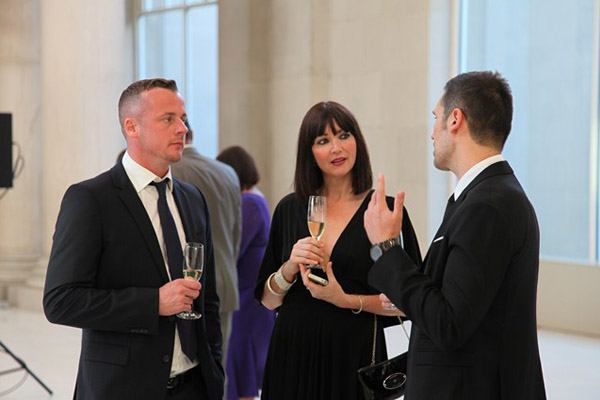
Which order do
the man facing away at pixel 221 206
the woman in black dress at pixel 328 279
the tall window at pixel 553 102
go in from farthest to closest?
the tall window at pixel 553 102 → the man facing away at pixel 221 206 → the woman in black dress at pixel 328 279

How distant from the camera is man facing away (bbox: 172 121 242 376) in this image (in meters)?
6.29

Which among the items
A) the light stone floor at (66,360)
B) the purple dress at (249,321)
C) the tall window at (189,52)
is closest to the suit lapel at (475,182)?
the purple dress at (249,321)

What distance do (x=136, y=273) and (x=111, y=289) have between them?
10cm

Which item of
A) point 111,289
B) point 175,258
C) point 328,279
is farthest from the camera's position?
point 328,279

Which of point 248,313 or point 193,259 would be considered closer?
point 193,259

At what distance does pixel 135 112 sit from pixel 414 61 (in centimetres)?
775

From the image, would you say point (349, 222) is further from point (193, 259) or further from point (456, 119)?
point (456, 119)

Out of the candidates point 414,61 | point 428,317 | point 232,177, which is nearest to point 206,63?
point 414,61

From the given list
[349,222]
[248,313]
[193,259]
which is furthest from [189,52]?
[193,259]

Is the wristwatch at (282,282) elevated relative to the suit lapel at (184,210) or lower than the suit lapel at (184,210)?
lower

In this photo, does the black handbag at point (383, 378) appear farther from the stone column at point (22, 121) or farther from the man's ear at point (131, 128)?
the stone column at point (22, 121)

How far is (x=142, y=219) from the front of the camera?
350 centimetres

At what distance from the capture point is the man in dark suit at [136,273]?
11.0 feet

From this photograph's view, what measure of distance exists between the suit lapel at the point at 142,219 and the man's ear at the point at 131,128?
173 mm
